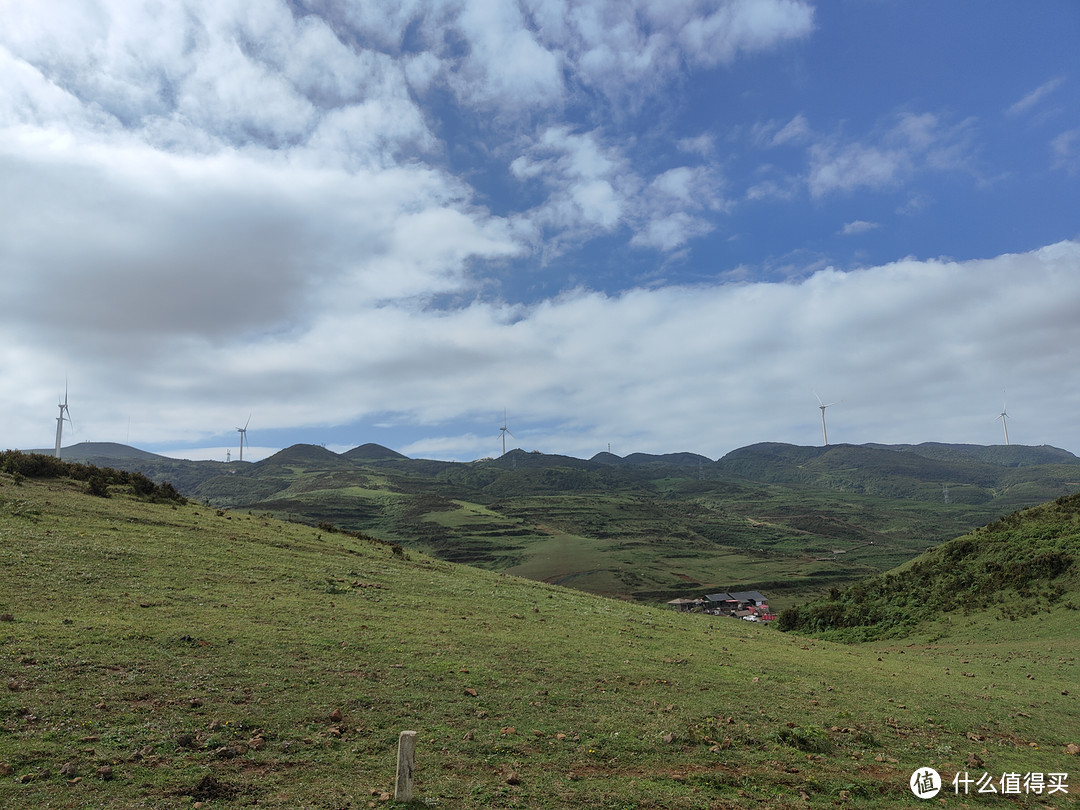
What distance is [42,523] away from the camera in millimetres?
29438

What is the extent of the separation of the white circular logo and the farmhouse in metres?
95.7

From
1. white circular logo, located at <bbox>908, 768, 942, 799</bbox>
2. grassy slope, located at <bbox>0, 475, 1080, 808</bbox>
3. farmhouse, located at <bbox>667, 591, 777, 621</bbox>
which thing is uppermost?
grassy slope, located at <bbox>0, 475, 1080, 808</bbox>

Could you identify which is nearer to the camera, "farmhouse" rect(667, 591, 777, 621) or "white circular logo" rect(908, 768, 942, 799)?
"white circular logo" rect(908, 768, 942, 799)

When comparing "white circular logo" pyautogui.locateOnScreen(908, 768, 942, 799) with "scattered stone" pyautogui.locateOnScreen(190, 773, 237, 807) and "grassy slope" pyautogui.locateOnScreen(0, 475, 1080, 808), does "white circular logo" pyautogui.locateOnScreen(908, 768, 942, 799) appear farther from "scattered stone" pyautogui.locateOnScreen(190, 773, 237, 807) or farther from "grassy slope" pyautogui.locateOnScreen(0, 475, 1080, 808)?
"scattered stone" pyautogui.locateOnScreen(190, 773, 237, 807)

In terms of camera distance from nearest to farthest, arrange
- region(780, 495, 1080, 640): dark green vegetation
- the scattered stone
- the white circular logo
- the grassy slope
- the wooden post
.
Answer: the scattered stone, the wooden post, the grassy slope, the white circular logo, region(780, 495, 1080, 640): dark green vegetation

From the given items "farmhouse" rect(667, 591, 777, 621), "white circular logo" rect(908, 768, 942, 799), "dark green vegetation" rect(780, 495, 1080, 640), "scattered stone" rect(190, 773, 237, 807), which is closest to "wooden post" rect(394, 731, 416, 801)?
"scattered stone" rect(190, 773, 237, 807)

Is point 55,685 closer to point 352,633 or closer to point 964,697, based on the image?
point 352,633

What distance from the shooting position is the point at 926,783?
1377cm

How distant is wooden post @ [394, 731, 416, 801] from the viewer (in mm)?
10555

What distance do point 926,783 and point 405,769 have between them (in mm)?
12213

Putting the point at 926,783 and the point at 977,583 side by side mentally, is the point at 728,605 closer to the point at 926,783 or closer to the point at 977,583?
the point at 977,583

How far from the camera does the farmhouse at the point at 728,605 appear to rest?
4181 inches

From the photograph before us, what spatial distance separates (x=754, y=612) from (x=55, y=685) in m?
111

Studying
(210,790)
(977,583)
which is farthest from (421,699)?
(977,583)
